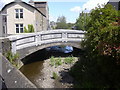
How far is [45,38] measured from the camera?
13430 millimetres

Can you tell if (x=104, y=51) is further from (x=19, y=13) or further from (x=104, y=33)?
(x=19, y=13)

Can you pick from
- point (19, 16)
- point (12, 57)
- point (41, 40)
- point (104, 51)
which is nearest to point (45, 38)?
point (41, 40)

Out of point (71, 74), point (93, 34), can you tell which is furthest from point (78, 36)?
point (93, 34)

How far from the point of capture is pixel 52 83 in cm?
820

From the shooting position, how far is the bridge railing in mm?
12254

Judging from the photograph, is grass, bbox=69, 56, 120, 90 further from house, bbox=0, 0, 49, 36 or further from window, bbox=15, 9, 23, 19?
window, bbox=15, 9, 23, 19

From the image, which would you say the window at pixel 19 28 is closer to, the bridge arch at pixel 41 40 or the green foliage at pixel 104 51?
the bridge arch at pixel 41 40

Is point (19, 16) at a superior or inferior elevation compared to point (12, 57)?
superior

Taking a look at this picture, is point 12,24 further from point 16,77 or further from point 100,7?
point 16,77

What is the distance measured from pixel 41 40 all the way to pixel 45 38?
0.41m

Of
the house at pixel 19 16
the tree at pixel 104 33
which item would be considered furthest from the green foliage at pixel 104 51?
the house at pixel 19 16

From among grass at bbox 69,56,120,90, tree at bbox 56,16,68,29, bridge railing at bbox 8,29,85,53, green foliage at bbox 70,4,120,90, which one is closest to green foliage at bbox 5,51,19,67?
Result: bridge railing at bbox 8,29,85,53

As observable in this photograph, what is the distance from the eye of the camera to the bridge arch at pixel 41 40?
12.1 metres

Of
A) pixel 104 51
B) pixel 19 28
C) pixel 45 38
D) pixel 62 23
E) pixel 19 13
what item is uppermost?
pixel 19 13
